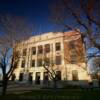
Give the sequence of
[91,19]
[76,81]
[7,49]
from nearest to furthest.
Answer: [91,19]
[7,49]
[76,81]

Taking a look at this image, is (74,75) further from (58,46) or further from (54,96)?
(54,96)

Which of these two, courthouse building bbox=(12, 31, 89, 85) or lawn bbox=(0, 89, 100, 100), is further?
courthouse building bbox=(12, 31, 89, 85)

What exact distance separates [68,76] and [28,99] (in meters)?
23.0

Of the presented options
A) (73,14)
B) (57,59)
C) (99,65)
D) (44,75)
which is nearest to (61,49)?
(57,59)

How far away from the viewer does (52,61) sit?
113ft

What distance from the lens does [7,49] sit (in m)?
15.9

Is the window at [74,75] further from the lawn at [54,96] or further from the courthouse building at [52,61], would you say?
the lawn at [54,96]

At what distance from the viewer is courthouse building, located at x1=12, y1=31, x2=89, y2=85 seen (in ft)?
107

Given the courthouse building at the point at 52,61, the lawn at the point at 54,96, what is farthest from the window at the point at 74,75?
the lawn at the point at 54,96

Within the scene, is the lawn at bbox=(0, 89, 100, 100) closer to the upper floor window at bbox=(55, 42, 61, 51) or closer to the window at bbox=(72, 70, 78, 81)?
the window at bbox=(72, 70, 78, 81)

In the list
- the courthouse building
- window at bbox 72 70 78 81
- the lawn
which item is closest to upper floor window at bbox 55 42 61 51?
the courthouse building

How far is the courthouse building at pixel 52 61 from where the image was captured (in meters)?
32.5

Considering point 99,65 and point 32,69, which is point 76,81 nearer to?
point 99,65

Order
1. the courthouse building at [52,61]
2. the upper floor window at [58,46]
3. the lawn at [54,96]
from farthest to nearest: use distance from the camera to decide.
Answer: the upper floor window at [58,46]
the courthouse building at [52,61]
the lawn at [54,96]
